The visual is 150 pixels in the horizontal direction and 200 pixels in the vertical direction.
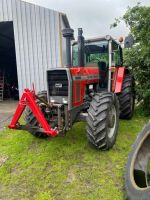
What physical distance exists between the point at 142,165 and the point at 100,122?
1.01 m

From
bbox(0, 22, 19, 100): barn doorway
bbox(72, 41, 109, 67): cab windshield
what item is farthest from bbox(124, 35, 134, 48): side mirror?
bbox(0, 22, 19, 100): barn doorway

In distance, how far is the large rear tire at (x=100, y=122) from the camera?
150 inches

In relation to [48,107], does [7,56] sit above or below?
above

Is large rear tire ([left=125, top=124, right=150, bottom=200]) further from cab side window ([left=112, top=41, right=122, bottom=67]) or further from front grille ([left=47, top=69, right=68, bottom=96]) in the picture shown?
cab side window ([left=112, top=41, right=122, bottom=67])

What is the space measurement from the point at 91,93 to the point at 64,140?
3.51ft

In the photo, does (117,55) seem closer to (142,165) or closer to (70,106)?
(70,106)

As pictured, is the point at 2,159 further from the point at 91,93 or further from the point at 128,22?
the point at 128,22

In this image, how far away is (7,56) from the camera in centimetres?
1546

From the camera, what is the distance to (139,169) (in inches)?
119

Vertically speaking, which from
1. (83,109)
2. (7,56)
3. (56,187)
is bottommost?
(56,187)

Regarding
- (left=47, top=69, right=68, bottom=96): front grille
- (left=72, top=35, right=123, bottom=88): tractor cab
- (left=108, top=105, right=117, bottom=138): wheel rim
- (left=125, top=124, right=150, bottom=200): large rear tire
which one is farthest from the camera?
(left=72, top=35, right=123, bottom=88): tractor cab

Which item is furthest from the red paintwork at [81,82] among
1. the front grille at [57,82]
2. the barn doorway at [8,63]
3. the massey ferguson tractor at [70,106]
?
the barn doorway at [8,63]

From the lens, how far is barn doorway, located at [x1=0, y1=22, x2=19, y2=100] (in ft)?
36.5

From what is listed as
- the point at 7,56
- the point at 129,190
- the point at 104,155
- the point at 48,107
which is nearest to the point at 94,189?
the point at 129,190
